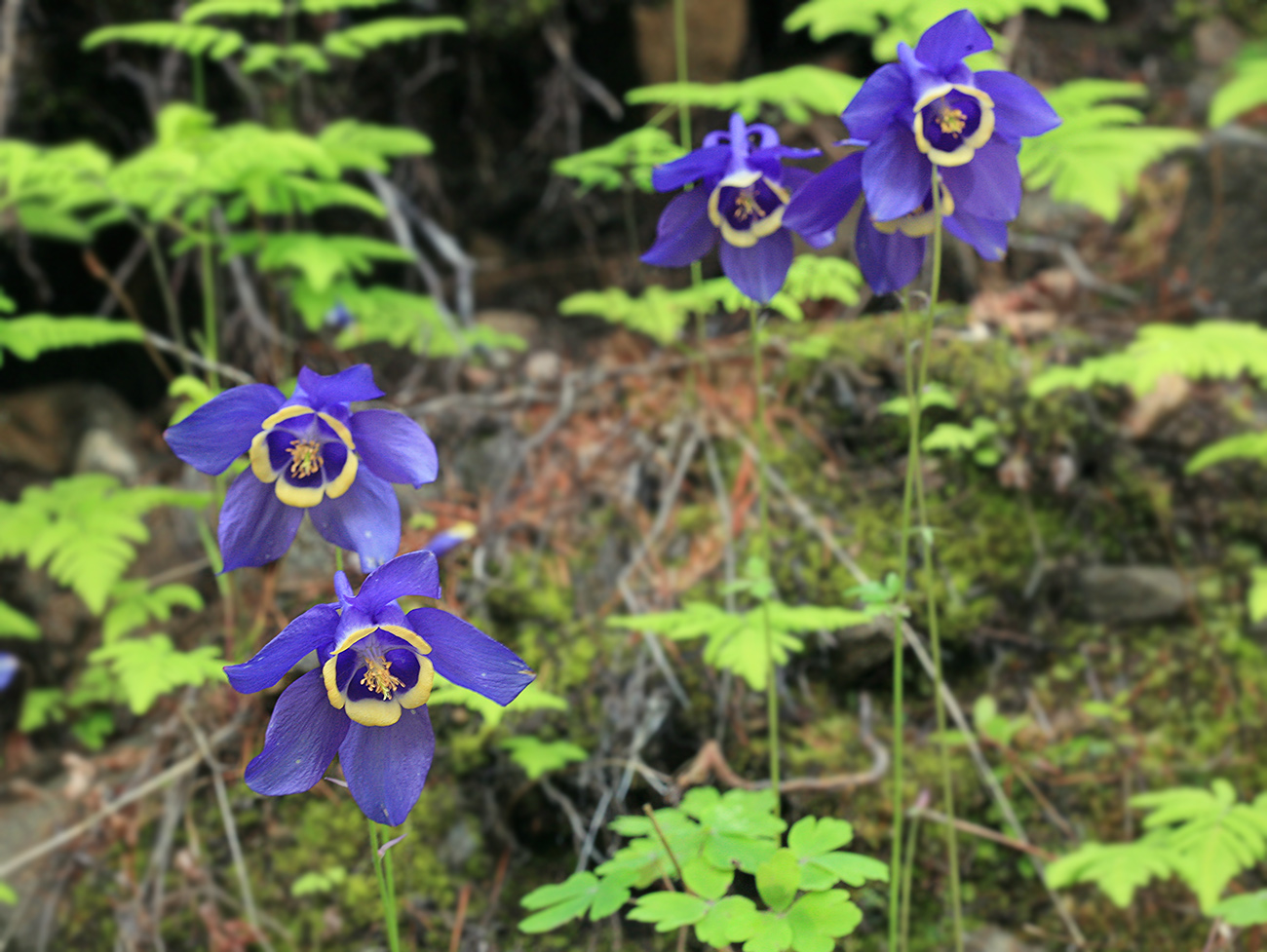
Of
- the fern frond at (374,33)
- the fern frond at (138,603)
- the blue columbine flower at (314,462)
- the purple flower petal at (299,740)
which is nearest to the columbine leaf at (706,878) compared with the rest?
the purple flower petal at (299,740)

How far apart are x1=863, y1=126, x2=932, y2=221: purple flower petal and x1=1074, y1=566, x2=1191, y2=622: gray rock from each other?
82.6 inches

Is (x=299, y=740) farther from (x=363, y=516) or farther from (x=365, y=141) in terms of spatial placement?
(x=365, y=141)

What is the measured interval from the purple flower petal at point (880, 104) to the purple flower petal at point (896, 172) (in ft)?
0.06

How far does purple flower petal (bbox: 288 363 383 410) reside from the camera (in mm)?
1337

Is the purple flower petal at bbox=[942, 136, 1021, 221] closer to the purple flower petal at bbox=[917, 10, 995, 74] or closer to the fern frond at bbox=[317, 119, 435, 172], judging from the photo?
the purple flower petal at bbox=[917, 10, 995, 74]

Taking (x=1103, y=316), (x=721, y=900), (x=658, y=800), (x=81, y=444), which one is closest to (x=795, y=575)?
(x=658, y=800)

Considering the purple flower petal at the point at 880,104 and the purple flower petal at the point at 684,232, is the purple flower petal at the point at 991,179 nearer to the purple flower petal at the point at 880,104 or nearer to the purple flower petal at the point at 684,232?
the purple flower petal at the point at 880,104

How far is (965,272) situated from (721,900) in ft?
10.8

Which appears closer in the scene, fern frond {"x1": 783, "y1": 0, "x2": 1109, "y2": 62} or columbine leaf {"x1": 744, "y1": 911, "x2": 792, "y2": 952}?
columbine leaf {"x1": 744, "y1": 911, "x2": 792, "y2": 952}

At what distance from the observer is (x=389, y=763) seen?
1304 millimetres

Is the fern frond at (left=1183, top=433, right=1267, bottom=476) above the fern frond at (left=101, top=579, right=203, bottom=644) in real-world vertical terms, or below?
above

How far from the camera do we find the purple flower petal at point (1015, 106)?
1.46 m

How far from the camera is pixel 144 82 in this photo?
14.0 feet

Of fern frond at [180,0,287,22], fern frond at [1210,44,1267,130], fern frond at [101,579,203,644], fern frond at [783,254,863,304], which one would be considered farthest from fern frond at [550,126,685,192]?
fern frond at [1210,44,1267,130]
